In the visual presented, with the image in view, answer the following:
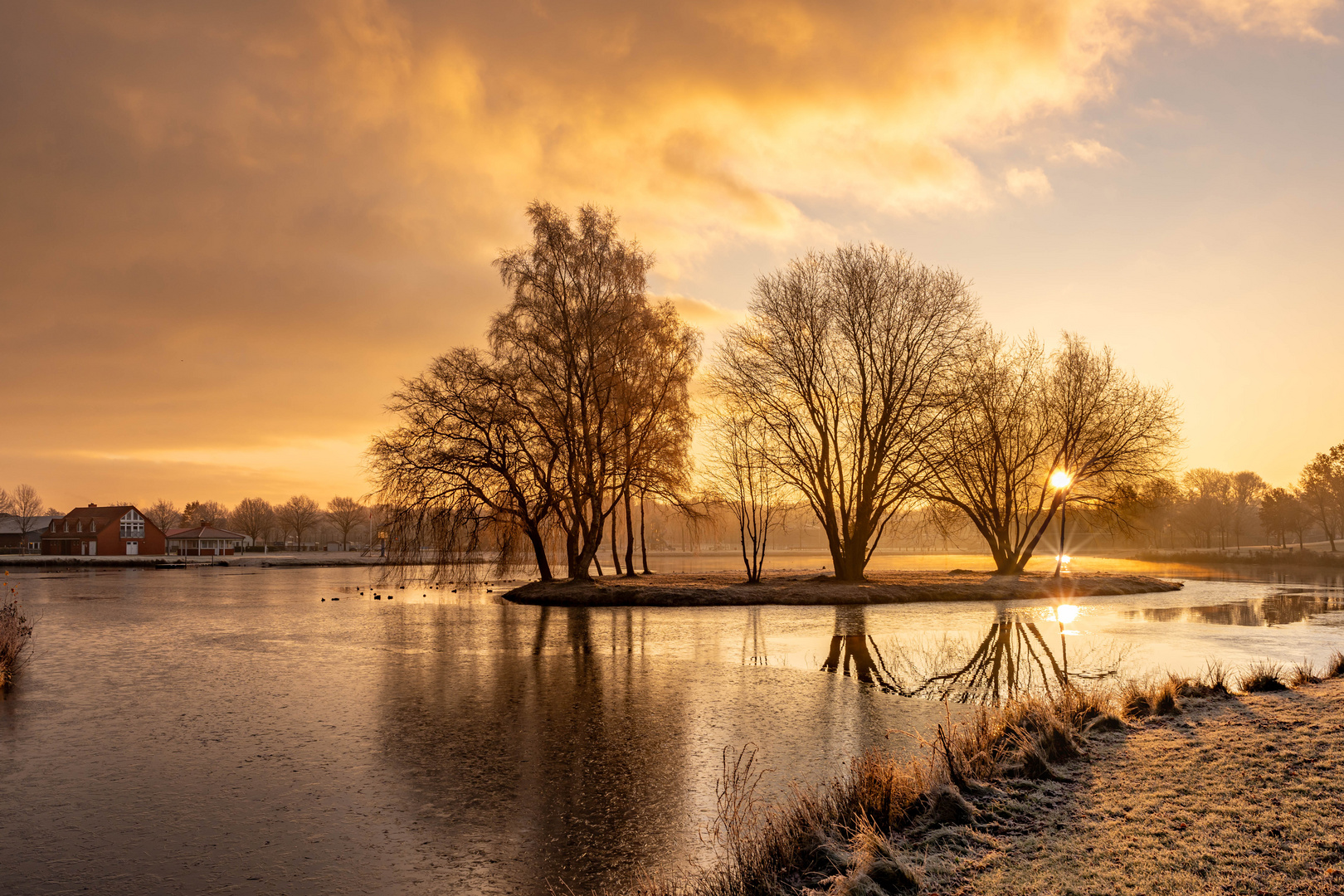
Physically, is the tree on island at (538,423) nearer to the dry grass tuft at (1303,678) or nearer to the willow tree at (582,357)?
the willow tree at (582,357)

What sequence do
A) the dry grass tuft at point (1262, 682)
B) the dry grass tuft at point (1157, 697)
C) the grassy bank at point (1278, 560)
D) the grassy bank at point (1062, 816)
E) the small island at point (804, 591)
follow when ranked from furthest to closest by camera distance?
the grassy bank at point (1278, 560), the small island at point (804, 591), the dry grass tuft at point (1262, 682), the dry grass tuft at point (1157, 697), the grassy bank at point (1062, 816)

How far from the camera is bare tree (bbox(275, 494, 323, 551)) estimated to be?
13662cm

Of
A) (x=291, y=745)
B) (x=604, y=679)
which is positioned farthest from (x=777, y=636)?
(x=291, y=745)

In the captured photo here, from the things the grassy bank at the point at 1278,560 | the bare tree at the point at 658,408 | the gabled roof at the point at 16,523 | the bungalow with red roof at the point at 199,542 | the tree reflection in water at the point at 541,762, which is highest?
→ the bare tree at the point at 658,408

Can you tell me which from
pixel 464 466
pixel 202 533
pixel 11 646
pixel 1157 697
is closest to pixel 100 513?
pixel 202 533

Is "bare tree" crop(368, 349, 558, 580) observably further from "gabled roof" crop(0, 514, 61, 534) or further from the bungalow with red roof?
"gabled roof" crop(0, 514, 61, 534)

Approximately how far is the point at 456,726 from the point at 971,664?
10.2 metres

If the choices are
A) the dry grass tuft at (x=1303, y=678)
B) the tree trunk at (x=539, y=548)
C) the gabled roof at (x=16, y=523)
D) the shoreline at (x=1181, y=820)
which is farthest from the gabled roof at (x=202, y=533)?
the shoreline at (x=1181, y=820)

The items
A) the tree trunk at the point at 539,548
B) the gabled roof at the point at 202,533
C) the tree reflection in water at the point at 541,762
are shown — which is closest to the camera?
the tree reflection in water at the point at 541,762

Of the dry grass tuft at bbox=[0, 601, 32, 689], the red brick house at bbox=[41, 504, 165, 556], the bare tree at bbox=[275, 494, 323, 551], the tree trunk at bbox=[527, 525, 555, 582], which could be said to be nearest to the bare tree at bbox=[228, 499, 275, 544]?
the bare tree at bbox=[275, 494, 323, 551]

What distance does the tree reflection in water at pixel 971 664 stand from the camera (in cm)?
1275

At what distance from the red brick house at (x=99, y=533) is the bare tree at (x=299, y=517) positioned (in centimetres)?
2982

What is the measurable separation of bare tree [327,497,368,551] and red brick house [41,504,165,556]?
27379 mm

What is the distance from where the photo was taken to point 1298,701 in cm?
995
